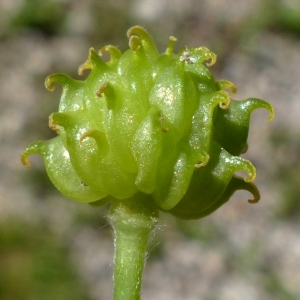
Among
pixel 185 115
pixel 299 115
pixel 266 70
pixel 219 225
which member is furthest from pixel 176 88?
pixel 266 70

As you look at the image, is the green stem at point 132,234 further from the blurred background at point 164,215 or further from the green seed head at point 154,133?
the blurred background at point 164,215

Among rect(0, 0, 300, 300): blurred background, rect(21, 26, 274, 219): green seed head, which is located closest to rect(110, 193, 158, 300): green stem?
rect(21, 26, 274, 219): green seed head

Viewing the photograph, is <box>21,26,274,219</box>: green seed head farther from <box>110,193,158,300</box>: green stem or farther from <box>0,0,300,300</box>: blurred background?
<box>0,0,300,300</box>: blurred background

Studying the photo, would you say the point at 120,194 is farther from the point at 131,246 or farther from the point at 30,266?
the point at 30,266

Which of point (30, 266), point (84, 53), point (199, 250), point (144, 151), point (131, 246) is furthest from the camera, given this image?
point (84, 53)

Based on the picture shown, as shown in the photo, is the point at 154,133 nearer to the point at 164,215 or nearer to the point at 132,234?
the point at 132,234
